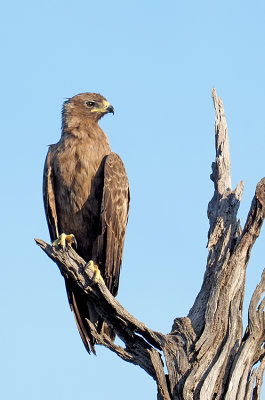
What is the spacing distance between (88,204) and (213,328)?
98.8 inches

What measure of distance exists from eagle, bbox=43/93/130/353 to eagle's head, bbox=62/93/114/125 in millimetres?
516

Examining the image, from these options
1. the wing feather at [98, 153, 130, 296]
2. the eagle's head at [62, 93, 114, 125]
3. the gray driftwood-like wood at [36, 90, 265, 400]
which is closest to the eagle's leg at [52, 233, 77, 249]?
the gray driftwood-like wood at [36, 90, 265, 400]

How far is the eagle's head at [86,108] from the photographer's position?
29.7ft

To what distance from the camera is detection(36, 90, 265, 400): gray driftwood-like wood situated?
621 cm

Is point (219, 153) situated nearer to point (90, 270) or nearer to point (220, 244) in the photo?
point (220, 244)

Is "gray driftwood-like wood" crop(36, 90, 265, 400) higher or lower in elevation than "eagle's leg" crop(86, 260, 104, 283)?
lower

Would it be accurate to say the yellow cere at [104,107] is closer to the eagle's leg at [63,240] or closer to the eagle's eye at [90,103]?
the eagle's eye at [90,103]

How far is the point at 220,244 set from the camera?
271 inches

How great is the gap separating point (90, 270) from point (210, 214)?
1.47 metres

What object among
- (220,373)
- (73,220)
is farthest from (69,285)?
(220,373)

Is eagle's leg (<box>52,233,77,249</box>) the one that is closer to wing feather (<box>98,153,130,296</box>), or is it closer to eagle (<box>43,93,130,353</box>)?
eagle (<box>43,93,130,353</box>)

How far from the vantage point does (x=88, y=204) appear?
26.8 feet

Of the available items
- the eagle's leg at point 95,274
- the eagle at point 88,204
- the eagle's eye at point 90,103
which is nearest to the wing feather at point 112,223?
the eagle at point 88,204

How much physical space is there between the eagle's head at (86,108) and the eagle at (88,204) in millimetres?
516
